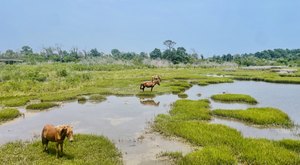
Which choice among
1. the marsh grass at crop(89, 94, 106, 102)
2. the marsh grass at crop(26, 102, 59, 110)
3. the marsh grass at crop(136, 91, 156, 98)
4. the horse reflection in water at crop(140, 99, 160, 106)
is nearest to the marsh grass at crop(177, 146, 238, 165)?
the horse reflection in water at crop(140, 99, 160, 106)

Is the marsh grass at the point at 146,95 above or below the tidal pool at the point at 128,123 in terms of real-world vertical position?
above

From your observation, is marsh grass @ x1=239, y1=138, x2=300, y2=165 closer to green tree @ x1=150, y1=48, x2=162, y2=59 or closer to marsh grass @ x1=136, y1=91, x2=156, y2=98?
marsh grass @ x1=136, y1=91, x2=156, y2=98

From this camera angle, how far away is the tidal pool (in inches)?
542

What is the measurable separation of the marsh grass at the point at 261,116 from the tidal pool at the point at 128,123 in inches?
33.2

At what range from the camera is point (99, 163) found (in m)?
11.3

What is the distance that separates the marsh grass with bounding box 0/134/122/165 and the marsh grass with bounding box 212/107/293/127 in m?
9.99

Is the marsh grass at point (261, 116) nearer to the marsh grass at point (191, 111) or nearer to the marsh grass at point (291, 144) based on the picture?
the marsh grass at point (191, 111)

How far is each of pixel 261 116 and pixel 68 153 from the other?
13199 millimetres

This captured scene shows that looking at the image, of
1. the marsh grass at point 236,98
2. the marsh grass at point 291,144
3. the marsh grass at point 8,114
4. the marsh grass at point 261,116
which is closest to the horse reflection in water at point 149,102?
the marsh grass at point 261,116

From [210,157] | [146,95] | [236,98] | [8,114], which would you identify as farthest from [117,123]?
[236,98]

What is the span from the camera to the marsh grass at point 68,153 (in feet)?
37.5

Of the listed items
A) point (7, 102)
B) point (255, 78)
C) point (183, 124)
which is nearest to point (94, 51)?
point (255, 78)

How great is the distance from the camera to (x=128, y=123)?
61.1ft

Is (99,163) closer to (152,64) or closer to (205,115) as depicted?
(205,115)
